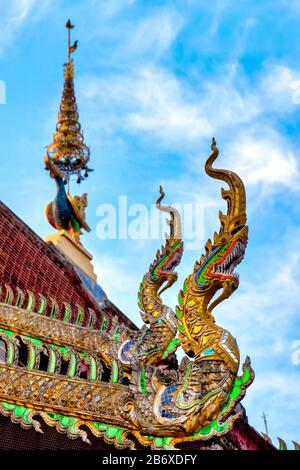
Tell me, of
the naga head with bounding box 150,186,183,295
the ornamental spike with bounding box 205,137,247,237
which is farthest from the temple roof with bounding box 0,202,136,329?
the ornamental spike with bounding box 205,137,247,237

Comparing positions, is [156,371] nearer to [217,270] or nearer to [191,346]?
[191,346]

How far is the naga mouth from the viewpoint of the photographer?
26.0ft

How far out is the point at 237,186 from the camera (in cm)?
805

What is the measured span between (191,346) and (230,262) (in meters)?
0.85

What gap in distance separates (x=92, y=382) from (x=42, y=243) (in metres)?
7.63

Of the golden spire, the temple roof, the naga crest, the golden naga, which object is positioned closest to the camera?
the golden naga

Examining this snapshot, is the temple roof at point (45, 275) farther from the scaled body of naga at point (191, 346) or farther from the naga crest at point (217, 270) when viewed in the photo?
the naga crest at point (217, 270)

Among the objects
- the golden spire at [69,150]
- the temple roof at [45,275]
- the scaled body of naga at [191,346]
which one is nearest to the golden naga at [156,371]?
the scaled body of naga at [191,346]

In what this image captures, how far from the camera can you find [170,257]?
8.88m

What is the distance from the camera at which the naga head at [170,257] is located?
29.1 feet

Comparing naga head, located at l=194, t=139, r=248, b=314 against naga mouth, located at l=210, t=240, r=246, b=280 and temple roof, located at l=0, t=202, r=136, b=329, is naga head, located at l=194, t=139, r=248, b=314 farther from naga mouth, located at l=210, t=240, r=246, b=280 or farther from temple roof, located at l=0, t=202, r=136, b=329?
temple roof, located at l=0, t=202, r=136, b=329

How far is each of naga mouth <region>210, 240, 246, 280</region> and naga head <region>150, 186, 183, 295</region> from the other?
952 mm
